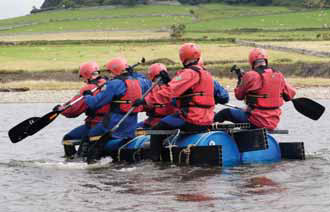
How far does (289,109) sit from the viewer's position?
31094mm

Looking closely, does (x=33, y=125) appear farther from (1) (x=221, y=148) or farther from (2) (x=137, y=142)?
(1) (x=221, y=148)

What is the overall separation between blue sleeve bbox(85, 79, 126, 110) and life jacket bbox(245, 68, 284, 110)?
2.37 metres

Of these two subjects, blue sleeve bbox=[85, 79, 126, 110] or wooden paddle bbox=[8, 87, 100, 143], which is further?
wooden paddle bbox=[8, 87, 100, 143]

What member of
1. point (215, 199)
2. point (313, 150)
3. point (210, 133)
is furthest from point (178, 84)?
point (313, 150)

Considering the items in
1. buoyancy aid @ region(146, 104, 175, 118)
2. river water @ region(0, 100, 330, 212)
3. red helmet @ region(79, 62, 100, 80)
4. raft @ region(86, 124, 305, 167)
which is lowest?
river water @ region(0, 100, 330, 212)

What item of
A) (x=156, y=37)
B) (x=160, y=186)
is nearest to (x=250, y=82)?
(x=160, y=186)

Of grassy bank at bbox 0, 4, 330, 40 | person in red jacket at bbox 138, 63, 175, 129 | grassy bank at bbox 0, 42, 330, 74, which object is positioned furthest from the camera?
grassy bank at bbox 0, 4, 330, 40

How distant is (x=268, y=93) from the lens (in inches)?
627

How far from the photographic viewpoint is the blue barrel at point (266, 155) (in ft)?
51.8

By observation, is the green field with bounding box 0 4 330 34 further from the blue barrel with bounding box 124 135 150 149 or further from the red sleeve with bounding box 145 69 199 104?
the red sleeve with bounding box 145 69 199 104

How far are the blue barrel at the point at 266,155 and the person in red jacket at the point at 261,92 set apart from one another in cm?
31

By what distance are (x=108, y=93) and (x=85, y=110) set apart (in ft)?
3.16

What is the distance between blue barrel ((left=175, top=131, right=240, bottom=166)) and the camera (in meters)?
15.3

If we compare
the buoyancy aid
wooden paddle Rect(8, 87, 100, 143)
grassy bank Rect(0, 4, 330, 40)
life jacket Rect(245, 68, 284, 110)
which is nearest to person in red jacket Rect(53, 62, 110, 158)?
wooden paddle Rect(8, 87, 100, 143)
